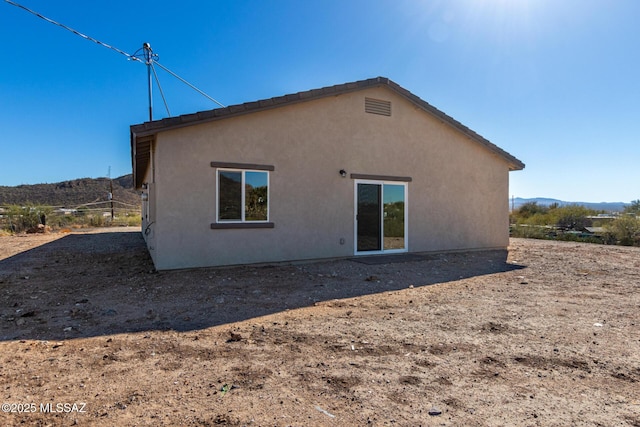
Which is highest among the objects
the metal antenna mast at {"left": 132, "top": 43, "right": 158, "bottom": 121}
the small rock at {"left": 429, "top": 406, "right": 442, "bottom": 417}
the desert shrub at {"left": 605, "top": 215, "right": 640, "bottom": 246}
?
the metal antenna mast at {"left": 132, "top": 43, "right": 158, "bottom": 121}

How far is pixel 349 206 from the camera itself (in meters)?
9.84

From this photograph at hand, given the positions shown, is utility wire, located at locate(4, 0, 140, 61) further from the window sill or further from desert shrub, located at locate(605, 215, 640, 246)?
desert shrub, located at locate(605, 215, 640, 246)

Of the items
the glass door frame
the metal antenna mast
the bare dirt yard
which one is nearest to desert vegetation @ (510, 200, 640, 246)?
the bare dirt yard

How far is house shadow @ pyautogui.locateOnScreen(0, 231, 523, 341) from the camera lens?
4691 mm

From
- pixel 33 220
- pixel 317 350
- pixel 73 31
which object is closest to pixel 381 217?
pixel 317 350

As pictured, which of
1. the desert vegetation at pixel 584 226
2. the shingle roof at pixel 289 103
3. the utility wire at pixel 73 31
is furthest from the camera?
the desert vegetation at pixel 584 226

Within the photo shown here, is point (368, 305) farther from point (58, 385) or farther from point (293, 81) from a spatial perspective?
point (293, 81)

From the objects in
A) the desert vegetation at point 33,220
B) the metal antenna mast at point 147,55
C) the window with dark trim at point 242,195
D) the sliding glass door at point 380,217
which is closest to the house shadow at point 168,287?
the sliding glass door at point 380,217

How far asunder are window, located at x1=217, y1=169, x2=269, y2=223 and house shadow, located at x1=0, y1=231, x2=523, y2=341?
1214 millimetres

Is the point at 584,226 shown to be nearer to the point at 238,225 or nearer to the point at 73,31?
the point at 238,225

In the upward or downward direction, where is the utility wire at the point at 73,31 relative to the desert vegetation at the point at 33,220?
upward

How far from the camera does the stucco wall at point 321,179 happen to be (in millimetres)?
7832

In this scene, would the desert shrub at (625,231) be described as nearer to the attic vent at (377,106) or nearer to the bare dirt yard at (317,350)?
the bare dirt yard at (317,350)

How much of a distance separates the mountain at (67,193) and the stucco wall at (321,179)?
1528 inches
